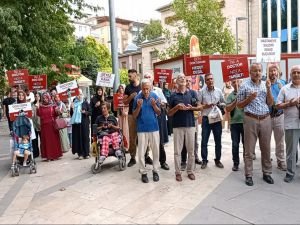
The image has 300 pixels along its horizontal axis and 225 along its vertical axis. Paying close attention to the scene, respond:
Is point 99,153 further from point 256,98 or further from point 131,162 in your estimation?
point 256,98

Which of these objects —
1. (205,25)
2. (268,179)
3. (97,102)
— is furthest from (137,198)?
(205,25)

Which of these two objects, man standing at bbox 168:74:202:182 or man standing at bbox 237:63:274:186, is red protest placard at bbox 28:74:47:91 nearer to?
man standing at bbox 168:74:202:182

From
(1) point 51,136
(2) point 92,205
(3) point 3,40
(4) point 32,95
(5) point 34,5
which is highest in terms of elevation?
(5) point 34,5

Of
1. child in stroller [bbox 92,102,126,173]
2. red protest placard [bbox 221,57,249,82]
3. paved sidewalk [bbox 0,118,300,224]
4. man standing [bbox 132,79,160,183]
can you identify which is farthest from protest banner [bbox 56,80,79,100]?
red protest placard [bbox 221,57,249,82]

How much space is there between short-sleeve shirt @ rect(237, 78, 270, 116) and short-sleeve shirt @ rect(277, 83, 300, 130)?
0.35 metres

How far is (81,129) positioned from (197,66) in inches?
127

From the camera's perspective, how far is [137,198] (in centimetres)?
600

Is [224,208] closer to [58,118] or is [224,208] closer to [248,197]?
[248,197]

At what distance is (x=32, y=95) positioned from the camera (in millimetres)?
10328

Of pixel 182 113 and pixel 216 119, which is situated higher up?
pixel 182 113

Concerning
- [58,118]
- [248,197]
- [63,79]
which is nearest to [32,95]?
[58,118]

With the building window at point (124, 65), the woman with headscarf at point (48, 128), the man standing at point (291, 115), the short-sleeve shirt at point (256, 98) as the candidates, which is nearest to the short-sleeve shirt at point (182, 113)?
the short-sleeve shirt at point (256, 98)

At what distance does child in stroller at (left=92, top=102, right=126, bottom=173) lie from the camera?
25.5ft

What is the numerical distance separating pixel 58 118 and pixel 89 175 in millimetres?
2352
